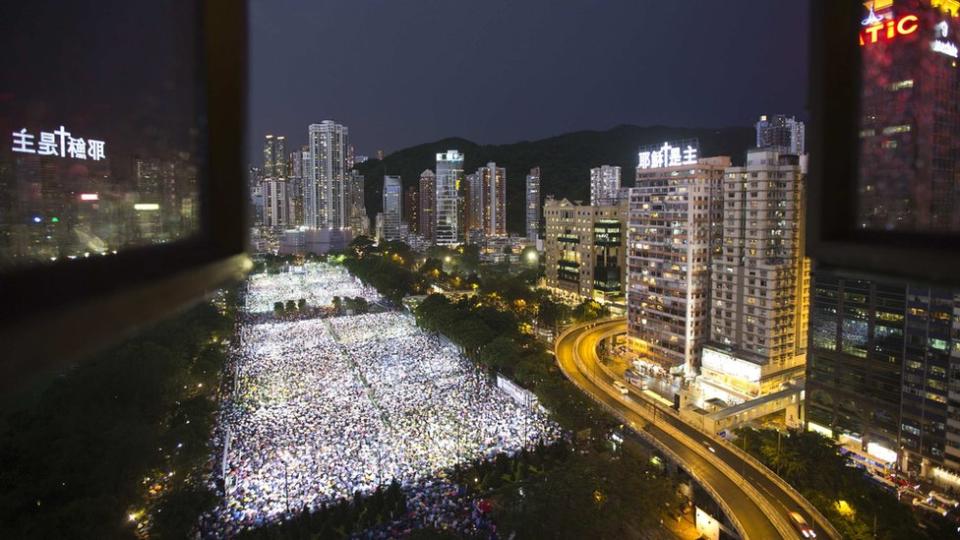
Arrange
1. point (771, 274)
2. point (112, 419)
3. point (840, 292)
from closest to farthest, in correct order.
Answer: point (112, 419) → point (840, 292) → point (771, 274)

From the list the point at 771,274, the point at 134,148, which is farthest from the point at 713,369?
the point at 134,148

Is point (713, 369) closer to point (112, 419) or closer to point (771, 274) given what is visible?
point (771, 274)

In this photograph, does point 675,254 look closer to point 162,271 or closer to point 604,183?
point 162,271

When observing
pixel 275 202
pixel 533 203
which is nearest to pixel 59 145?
pixel 533 203

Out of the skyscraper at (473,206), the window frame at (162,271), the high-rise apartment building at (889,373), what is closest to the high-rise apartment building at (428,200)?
the skyscraper at (473,206)

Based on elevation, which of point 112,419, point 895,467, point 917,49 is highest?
point 917,49

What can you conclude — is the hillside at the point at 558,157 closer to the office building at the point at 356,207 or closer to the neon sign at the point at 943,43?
the office building at the point at 356,207
